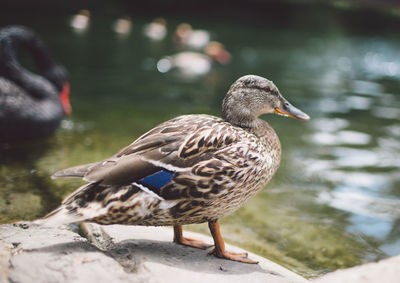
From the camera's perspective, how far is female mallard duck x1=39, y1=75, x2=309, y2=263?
2.78 meters

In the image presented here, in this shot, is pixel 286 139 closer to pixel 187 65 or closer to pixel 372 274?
pixel 372 274

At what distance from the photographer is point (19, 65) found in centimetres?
633

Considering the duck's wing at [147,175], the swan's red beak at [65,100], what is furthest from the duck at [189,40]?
the duck's wing at [147,175]

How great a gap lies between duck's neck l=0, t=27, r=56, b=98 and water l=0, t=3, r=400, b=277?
2.41 ft

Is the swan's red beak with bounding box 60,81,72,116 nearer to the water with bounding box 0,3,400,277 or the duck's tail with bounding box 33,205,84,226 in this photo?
the water with bounding box 0,3,400,277

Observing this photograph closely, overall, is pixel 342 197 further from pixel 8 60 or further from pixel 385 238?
pixel 8 60

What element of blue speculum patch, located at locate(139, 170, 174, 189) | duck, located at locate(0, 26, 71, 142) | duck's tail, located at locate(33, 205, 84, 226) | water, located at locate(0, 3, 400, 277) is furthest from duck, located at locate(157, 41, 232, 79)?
duck's tail, located at locate(33, 205, 84, 226)

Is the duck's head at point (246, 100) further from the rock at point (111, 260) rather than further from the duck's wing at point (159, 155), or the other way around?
the rock at point (111, 260)

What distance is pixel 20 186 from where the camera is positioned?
14.8 ft

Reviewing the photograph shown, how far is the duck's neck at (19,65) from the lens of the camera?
624 cm

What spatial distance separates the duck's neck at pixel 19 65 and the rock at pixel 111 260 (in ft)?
11.1

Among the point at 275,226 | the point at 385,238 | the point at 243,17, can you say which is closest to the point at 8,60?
the point at 275,226

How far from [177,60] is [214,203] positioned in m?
9.88

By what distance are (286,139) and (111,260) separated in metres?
4.57
